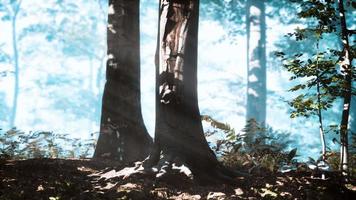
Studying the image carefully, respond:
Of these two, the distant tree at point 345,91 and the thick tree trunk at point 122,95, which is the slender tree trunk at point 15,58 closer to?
the thick tree trunk at point 122,95

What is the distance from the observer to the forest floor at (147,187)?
456 centimetres

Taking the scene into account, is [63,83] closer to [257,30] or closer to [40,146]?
[257,30]

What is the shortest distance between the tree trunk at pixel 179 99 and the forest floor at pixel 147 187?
342 mm

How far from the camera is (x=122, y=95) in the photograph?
6.99 metres

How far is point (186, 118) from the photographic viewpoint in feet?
17.4

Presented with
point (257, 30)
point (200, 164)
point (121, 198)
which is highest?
point (257, 30)

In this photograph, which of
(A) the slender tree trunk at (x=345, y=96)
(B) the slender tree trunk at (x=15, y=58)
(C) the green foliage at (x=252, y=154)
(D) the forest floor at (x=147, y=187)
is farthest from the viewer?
(B) the slender tree trunk at (x=15, y=58)

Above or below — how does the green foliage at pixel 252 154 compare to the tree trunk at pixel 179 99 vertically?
below

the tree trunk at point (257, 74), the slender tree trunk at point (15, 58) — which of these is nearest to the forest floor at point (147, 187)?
the tree trunk at point (257, 74)

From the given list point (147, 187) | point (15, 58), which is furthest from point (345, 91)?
point (15, 58)

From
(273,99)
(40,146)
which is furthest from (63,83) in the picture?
(40,146)

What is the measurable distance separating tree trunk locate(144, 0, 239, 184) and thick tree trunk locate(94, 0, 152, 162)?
1641 millimetres

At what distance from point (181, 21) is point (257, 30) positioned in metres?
17.2

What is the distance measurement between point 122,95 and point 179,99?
6.71ft
